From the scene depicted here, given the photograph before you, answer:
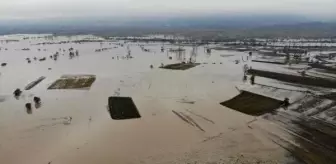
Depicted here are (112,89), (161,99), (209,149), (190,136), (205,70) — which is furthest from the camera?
(205,70)

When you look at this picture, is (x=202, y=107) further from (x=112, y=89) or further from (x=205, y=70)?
(x=205, y=70)

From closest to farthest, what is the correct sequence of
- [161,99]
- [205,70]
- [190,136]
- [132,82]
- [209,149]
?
[209,149]
[190,136]
[161,99]
[132,82]
[205,70]

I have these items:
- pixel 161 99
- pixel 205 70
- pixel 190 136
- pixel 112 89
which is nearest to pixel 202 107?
pixel 161 99

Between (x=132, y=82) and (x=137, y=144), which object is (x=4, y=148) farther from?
(x=132, y=82)

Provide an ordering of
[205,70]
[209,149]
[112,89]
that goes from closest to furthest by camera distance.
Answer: [209,149], [112,89], [205,70]

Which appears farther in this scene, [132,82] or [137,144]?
[132,82]

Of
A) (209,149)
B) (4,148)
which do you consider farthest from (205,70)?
(4,148)
